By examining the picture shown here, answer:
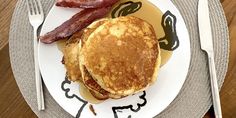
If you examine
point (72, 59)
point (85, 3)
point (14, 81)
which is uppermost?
point (85, 3)

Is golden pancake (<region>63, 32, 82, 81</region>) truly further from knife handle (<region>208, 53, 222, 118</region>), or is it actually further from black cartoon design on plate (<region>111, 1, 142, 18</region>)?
knife handle (<region>208, 53, 222, 118</region>)

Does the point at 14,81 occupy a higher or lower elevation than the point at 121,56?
lower

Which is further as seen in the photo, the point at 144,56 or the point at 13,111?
the point at 13,111

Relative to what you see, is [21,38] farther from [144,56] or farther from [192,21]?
[192,21]

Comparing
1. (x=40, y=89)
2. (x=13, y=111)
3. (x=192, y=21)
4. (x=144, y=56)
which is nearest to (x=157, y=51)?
(x=144, y=56)

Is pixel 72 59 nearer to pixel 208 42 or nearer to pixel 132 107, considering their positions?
pixel 132 107

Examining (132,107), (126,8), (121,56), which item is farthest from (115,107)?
(126,8)

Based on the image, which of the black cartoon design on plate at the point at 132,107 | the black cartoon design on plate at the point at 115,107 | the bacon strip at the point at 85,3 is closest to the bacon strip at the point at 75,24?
the bacon strip at the point at 85,3
